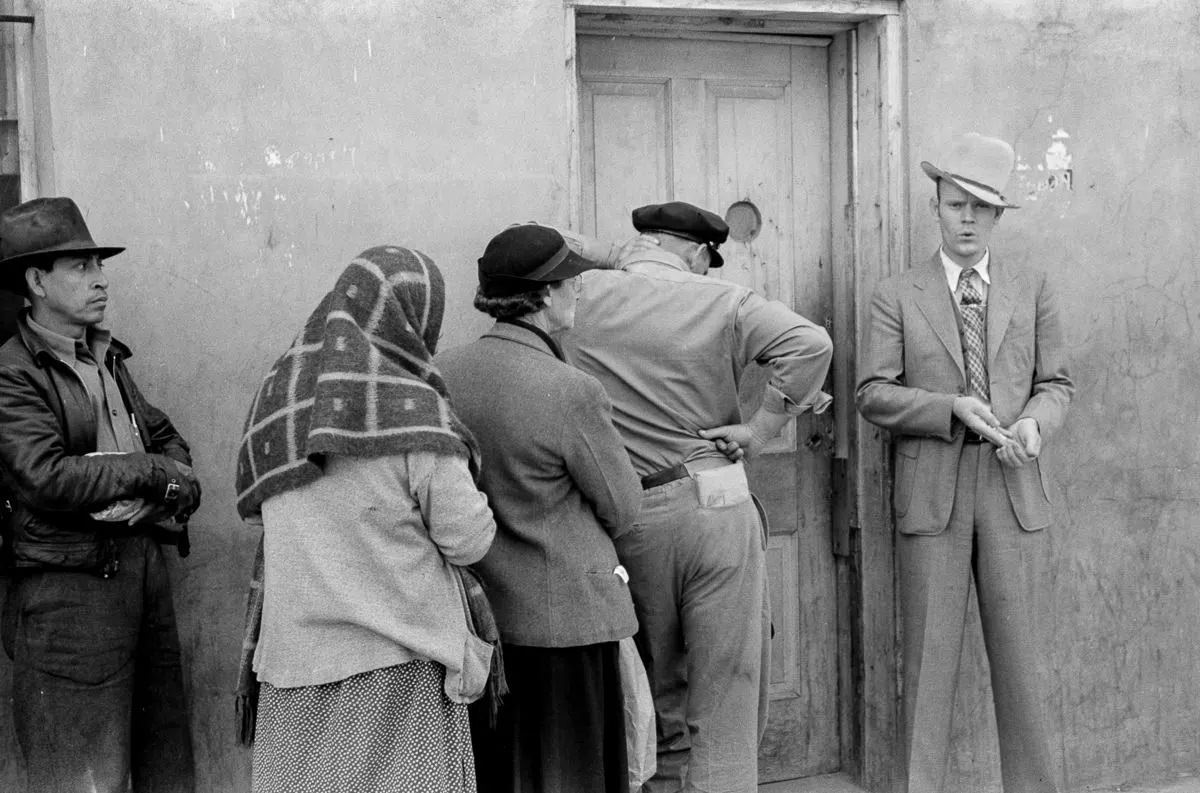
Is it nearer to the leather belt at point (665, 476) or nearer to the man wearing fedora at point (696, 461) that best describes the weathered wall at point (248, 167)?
the man wearing fedora at point (696, 461)

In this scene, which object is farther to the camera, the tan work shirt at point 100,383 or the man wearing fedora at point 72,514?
the tan work shirt at point 100,383

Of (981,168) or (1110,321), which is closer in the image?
(981,168)

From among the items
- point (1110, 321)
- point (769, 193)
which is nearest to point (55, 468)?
point (769, 193)

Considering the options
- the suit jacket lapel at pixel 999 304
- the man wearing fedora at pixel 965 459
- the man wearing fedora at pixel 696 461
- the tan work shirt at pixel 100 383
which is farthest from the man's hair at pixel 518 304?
the suit jacket lapel at pixel 999 304

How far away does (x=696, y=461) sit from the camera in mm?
4176

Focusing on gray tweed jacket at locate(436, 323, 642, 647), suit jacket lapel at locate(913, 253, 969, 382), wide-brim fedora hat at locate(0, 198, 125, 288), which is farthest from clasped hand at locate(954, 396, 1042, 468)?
wide-brim fedora hat at locate(0, 198, 125, 288)

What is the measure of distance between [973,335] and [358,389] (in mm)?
2274

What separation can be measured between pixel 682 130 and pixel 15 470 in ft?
8.03

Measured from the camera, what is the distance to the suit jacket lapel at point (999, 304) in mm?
4617

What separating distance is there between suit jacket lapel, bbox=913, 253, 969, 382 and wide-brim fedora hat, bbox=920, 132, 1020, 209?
28 centimetres

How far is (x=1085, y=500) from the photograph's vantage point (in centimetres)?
523

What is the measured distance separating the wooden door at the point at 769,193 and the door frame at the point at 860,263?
0.06 m

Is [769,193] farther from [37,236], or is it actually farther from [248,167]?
[37,236]

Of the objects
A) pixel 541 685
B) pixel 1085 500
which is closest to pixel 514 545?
pixel 541 685
